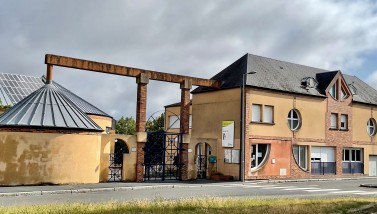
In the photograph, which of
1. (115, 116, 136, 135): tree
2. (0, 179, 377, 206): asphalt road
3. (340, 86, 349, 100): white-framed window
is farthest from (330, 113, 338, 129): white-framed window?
(115, 116, 136, 135): tree

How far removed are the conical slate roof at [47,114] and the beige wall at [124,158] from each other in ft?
3.94

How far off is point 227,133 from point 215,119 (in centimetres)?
184

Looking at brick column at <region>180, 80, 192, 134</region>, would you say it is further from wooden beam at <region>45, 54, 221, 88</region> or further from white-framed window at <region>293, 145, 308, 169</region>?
white-framed window at <region>293, 145, 308, 169</region>

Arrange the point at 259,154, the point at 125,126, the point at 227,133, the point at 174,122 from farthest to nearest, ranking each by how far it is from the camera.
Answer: the point at 125,126
the point at 174,122
the point at 259,154
the point at 227,133

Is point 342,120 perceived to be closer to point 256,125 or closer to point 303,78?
point 303,78

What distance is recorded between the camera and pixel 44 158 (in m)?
22.0

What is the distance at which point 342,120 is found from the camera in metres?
36.2

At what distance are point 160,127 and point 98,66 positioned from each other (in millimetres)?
38886

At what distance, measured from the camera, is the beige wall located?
24.6 meters

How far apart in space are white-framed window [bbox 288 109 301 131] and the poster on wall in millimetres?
5473

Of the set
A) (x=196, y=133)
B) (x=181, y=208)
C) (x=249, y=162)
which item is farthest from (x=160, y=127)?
(x=181, y=208)

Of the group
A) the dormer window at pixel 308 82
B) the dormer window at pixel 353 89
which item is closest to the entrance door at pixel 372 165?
the dormer window at pixel 353 89

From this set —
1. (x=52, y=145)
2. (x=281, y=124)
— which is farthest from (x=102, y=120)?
(x=52, y=145)

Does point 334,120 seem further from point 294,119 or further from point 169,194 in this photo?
point 169,194
